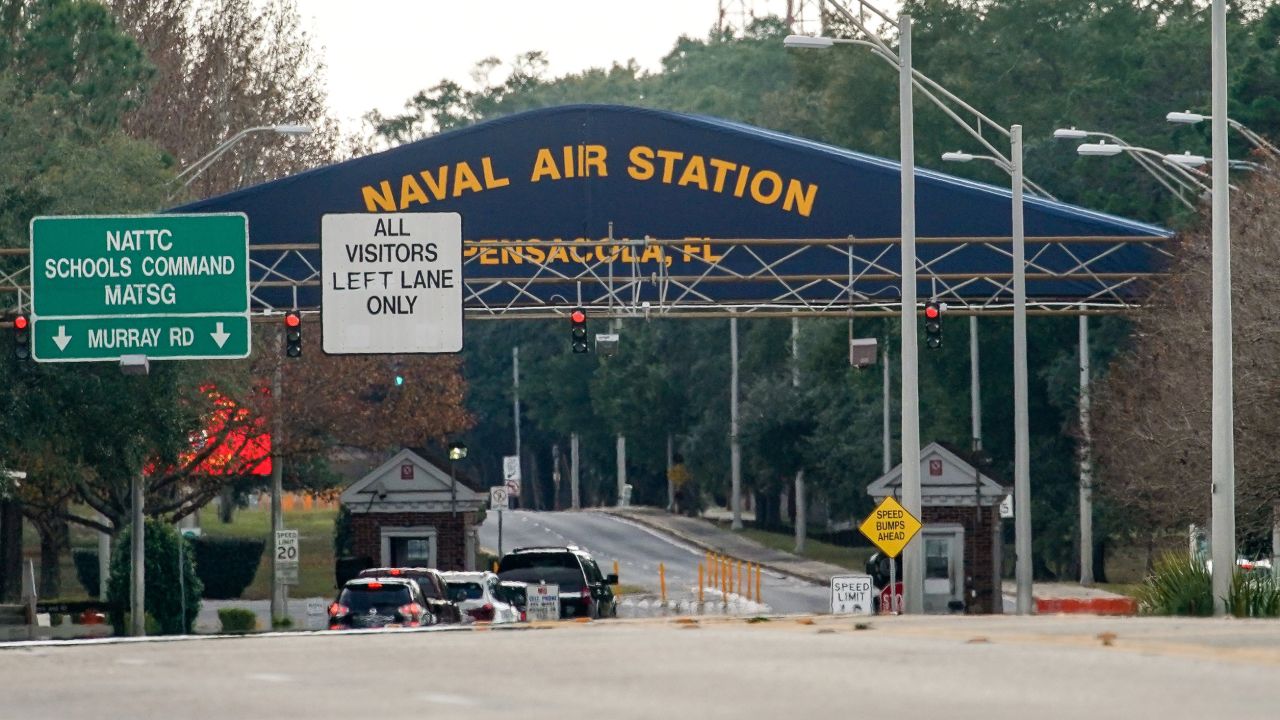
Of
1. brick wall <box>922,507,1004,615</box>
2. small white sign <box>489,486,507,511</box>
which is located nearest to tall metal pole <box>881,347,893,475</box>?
small white sign <box>489,486,507,511</box>

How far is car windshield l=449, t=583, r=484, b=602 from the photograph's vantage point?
35406mm

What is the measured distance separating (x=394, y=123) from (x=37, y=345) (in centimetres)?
10877

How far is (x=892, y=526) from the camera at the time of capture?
Answer: 1228 inches

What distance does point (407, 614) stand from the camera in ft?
99.1

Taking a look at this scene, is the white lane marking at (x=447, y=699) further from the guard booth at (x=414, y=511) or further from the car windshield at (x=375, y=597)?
the guard booth at (x=414, y=511)

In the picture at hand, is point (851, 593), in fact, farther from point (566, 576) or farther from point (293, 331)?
point (293, 331)

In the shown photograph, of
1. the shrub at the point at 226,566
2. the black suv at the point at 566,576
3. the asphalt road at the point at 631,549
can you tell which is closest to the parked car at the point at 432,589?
the black suv at the point at 566,576

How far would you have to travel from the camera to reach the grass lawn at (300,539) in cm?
6500

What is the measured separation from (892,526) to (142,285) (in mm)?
10995

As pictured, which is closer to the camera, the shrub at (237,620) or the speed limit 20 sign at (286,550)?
the speed limit 20 sign at (286,550)

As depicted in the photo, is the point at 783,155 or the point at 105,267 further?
the point at 783,155

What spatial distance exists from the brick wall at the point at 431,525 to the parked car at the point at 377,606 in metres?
24.6

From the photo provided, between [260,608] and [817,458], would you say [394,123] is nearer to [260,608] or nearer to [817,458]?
[817,458]

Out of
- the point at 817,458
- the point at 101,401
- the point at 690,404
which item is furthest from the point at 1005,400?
the point at 101,401
